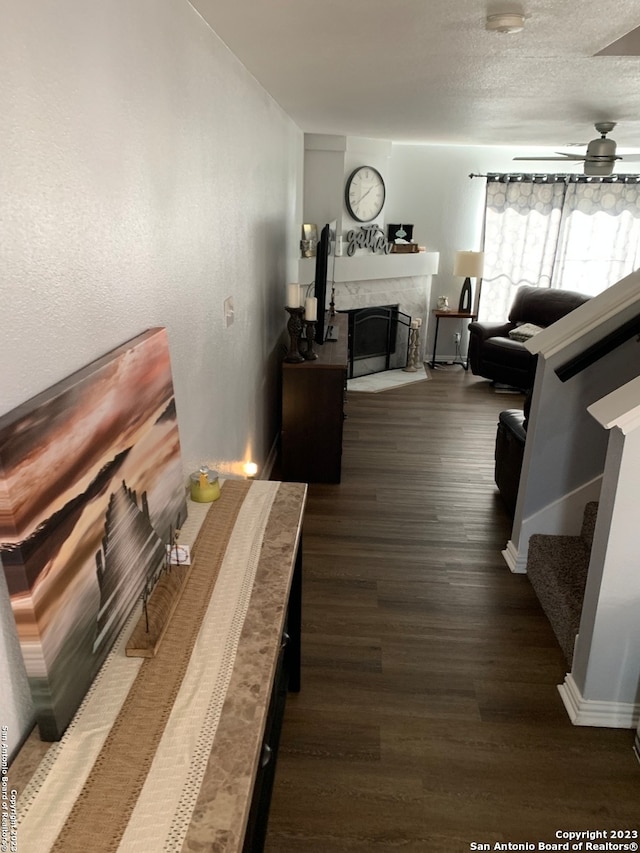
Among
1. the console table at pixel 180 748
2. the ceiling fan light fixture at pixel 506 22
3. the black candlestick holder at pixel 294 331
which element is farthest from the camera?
the black candlestick holder at pixel 294 331

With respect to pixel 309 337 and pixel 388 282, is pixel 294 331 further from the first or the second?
pixel 388 282

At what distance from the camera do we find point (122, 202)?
4.82 feet

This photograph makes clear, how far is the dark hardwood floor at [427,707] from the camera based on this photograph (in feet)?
6.29

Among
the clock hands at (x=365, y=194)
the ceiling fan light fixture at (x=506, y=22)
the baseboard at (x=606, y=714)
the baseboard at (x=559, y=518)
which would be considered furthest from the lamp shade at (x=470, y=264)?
the baseboard at (x=606, y=714)

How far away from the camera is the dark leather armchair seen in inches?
246

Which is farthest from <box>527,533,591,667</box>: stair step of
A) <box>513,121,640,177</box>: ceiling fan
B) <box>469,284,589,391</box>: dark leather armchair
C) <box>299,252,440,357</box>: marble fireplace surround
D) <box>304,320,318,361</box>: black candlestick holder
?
<box>299,252,440,357</box>: marble fireplace surround

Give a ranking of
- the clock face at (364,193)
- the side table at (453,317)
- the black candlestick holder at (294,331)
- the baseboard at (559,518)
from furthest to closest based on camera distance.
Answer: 1. the side table at (453,317)
2. the clock face at (364,193)
3. the black candlestick holder at (294,331)
4. the baseboard at (559,518)

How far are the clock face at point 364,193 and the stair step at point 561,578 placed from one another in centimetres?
416

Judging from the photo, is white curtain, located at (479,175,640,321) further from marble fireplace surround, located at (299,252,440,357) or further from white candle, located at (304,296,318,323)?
white candle, located at (304,296,318,323)

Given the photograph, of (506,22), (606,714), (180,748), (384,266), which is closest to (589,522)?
(606,714)

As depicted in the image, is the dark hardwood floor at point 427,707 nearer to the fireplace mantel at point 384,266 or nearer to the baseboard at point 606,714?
the baseboard at point 606,714

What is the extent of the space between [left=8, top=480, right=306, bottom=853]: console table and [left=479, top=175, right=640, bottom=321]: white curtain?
6.12 m

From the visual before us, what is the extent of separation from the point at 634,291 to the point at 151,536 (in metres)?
2.32

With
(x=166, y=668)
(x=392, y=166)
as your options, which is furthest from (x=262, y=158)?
(x=392, y=166)
